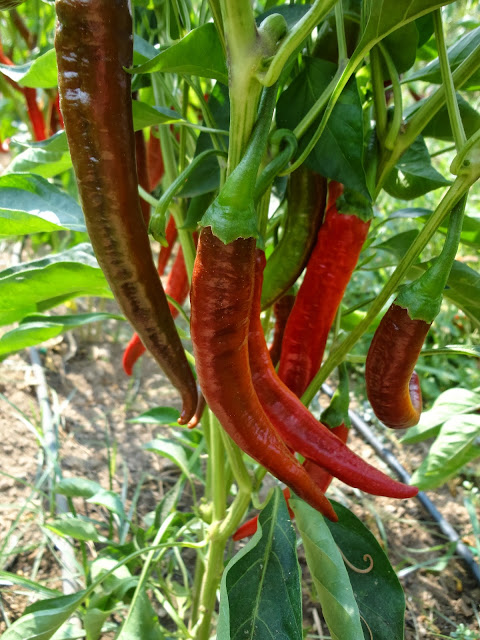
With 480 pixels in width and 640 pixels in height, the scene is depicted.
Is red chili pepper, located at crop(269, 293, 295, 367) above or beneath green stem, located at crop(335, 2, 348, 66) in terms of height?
beneath

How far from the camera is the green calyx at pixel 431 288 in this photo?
64cm

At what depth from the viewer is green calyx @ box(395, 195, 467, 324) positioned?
0.64m

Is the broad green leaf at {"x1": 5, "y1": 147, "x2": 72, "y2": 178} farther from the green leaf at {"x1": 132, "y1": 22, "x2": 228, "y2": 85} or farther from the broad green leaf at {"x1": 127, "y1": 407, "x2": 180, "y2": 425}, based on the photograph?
the broad green leaf at {"x1": 127, "y1": 407, "x2": 180, "y2": 425}

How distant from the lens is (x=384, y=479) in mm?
805

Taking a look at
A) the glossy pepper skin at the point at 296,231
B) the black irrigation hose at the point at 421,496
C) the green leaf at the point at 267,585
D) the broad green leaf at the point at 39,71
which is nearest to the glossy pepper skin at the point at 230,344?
the green leaf at the point at 267,585

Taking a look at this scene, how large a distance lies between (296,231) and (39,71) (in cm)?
38

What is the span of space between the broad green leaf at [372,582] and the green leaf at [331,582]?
0.34ft

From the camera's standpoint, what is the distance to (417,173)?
2.66 feet

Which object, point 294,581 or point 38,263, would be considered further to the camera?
point 38,263

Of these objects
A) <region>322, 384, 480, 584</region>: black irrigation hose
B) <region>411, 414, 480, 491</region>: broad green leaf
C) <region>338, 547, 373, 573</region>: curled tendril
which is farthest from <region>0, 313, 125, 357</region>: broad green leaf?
<region>322, 384, 480, 584</region>: black irrigation hose

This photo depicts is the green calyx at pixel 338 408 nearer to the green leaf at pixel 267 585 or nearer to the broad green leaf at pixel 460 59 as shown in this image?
the green leaf at pixel 267 585

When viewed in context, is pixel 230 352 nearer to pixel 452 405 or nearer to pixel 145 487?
pixel 452 405

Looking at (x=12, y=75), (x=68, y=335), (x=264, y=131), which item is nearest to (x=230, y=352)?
(x=264, y=131)

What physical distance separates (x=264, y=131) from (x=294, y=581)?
1.87 ft
